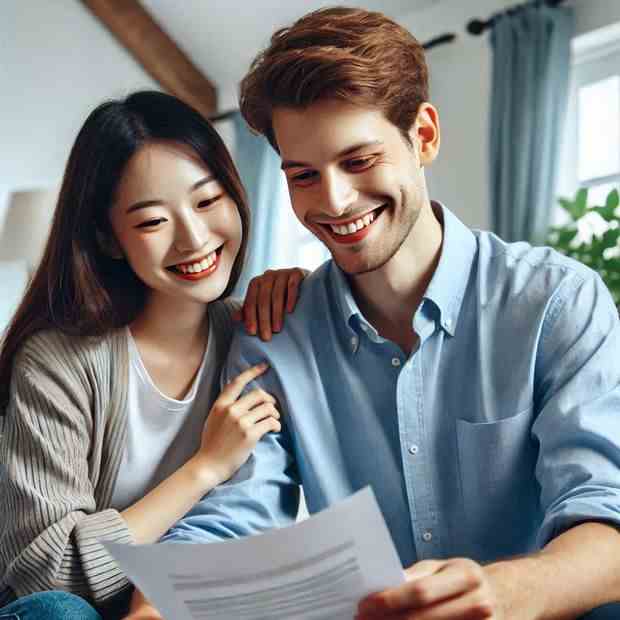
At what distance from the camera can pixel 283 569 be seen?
0.91 m

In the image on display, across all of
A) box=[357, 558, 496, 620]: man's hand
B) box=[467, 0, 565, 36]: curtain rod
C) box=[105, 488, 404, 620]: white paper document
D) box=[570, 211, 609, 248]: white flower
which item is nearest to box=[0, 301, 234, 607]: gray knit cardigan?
box=[105, 488, 404, 620]: white paper document

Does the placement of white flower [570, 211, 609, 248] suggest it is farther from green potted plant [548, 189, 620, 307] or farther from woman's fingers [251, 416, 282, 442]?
woman's fingers [251, 416, 282, 442]

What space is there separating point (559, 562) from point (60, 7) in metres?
4.41

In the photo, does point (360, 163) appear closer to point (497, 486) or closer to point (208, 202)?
point (208, 202)

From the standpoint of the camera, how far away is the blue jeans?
1.17 metres

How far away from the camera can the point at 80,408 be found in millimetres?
1565

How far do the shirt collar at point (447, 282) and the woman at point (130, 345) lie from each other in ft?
0.42

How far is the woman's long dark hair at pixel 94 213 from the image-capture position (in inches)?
63.4

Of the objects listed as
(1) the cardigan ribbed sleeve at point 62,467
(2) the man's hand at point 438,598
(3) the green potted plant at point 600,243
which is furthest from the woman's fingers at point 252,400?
(3) the green potted plant at point 600,243

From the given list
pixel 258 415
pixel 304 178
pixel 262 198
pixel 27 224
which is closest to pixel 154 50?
pixel 262 198

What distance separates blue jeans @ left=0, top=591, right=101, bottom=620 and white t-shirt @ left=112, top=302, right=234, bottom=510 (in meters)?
0.39

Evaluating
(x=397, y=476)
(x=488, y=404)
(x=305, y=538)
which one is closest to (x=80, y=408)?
(x=397, y=476)

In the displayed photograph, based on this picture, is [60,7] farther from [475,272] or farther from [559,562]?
[559,562]

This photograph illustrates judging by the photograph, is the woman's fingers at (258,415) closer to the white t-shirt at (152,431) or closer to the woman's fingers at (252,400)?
the woman's fingers at (252,400)
